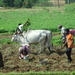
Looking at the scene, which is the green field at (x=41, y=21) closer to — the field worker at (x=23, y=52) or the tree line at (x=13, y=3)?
the field worker at (x=23, y=52)

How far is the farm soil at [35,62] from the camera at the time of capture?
10992 millimetres

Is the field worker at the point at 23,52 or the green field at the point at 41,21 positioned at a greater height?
the field worker at the point at 23,52

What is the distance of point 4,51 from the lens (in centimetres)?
1509

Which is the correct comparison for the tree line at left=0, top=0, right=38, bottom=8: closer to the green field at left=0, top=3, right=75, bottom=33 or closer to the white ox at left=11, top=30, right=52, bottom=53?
the green field at left=0, top=3, right=75, bottom=33

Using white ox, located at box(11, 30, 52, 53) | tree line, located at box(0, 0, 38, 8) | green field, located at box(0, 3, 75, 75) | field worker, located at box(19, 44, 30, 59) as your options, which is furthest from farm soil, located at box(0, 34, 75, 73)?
tree line, located at box(0, 0, 38, 8)

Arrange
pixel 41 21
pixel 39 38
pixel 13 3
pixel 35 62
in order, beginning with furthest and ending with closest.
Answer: pixel 13 3 < pixel 41 21 < pixel 39 38 < pixel 35 62

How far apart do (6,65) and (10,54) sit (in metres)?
2.37

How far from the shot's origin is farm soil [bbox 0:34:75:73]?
36.1ft

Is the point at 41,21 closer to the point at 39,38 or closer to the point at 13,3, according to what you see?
the point at 39,38

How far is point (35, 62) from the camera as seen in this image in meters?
12.4

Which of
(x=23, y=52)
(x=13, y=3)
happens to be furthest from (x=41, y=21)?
(x=13, y=3)

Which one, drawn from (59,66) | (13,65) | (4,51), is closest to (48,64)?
(59,66)

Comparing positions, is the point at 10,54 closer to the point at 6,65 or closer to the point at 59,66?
the point at 6,65

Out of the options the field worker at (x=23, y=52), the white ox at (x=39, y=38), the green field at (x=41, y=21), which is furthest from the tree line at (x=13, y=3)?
the field worker at (x=23, y=52)
